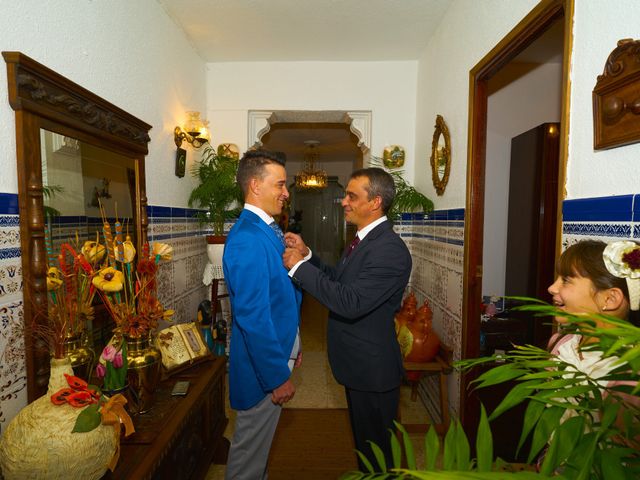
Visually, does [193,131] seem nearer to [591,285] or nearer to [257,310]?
[257,310]

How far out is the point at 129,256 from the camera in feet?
5.66

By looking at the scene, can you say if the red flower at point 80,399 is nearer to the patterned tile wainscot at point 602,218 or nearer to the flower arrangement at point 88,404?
the flower arrangement at point 88,404

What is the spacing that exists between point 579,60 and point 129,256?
6.69 feet

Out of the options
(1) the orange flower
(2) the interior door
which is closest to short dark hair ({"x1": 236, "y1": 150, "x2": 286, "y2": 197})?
(1) the orange flower

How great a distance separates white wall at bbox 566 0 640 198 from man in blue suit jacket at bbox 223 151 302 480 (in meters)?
1.28

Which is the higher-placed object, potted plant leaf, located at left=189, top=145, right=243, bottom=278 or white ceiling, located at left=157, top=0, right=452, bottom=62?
white ceiling, located at left=157, top=0, right=452, bottom=62

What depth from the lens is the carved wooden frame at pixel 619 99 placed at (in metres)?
1.21

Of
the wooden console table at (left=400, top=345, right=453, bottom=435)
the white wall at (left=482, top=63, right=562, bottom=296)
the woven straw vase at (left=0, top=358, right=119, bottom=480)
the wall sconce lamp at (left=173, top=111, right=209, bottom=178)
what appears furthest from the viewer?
the white wall at (left=482, top=63, right=562, bottom=296)

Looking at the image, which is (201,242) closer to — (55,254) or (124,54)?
(124,54)

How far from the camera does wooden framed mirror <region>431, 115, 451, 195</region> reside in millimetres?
3110

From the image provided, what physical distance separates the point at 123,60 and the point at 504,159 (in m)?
3.77

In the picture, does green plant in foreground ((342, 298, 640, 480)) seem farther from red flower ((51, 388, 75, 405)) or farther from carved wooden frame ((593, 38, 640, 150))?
red flower ((51, 388, 75, 405))

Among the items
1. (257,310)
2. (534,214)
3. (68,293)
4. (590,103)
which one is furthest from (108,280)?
(534,214)

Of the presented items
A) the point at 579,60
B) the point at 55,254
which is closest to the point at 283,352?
the point at 55,254
